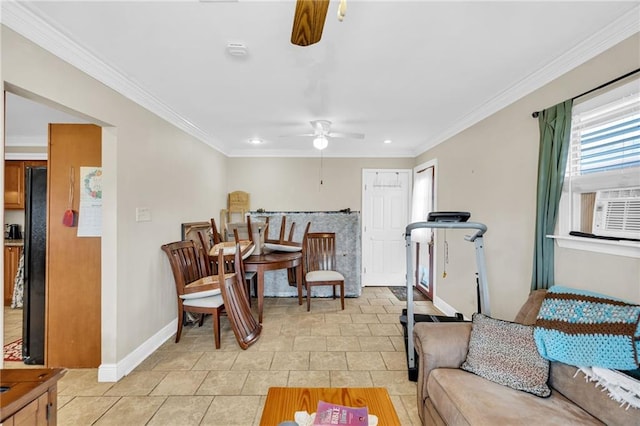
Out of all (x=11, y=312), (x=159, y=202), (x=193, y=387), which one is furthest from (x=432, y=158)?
(x=11, y=312)

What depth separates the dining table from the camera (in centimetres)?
332

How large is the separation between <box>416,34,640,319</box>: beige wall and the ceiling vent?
87.7 inches

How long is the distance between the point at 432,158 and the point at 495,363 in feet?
10.5

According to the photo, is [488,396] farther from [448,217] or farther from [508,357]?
[448,217]

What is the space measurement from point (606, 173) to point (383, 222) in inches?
138

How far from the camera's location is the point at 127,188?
2373 millimetres

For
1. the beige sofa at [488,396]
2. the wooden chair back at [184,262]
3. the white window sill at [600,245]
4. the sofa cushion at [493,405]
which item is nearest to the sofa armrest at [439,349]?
the beige sofa at [488,396]

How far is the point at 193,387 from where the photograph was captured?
2182 mm

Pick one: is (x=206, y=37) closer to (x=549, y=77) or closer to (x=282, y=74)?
(x=282, y=74)

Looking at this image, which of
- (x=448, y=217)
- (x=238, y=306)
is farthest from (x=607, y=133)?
(x=238, y=306)

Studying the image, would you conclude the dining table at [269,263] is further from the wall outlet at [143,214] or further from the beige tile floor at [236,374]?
the wall outlet at [143,214]

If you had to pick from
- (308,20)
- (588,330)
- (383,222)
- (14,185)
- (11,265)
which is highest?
(308,20)

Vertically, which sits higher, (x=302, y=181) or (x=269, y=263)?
(x=302, y=181)

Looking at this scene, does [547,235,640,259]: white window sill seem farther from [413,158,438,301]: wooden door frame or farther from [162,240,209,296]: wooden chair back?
[162,240,209,296]: wooden chair back
